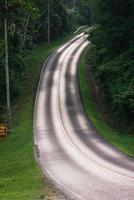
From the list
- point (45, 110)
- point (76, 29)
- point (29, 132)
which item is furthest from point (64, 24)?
point (29, 132)

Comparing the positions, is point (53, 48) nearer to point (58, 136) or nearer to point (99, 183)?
point (58, 136)

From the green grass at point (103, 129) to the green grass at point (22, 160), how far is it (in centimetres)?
613

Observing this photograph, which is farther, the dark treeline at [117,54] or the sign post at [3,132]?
the dark treeline at [117,54]

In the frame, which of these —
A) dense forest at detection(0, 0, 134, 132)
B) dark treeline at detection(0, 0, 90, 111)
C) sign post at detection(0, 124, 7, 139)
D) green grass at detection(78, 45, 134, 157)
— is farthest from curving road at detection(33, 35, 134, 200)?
dark treeline at detection(0, 0, 90, 111)

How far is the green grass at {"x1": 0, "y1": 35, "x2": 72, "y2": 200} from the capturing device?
1084 inches

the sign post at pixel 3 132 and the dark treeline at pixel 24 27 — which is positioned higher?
the dark treeline at pixel 24 27

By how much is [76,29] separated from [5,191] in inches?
4292

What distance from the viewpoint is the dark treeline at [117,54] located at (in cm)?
5322

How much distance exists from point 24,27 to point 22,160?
48196 mm

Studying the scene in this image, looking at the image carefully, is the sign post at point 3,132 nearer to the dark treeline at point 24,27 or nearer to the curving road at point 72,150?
the curving road at point 72,150

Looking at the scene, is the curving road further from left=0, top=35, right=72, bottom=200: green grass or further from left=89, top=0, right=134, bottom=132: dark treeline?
left=89, top=0, right=134, bottom=132: dark treeline

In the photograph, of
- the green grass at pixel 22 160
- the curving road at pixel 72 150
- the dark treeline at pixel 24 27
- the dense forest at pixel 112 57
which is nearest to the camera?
the green grass at pixel 22 160

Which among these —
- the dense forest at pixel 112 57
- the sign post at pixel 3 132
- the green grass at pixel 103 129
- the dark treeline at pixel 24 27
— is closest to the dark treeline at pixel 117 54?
the dense forest at pixel 112 57

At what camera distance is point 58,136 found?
155ft
